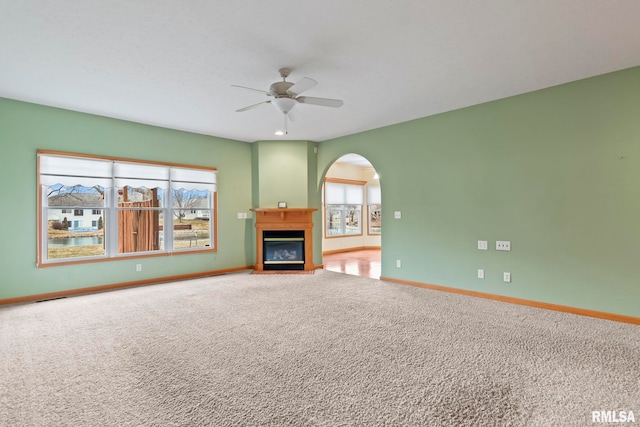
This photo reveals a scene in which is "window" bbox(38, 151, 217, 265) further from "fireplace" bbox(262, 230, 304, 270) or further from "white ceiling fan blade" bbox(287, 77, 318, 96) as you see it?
"white ceiling fan blade" bbox(287, 77, 318, 96)

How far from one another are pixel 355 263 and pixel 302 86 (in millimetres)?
5069

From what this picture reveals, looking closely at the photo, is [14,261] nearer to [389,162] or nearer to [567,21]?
[389,162]

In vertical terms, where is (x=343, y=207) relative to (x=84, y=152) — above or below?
below

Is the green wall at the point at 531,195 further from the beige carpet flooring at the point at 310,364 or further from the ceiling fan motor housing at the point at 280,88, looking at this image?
the ceiling fan motor housing at the point at 280,88

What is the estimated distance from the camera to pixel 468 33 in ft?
8.82

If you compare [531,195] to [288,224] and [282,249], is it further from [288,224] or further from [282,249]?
[282,249]

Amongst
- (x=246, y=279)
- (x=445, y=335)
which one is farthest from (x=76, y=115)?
(x=445, y=335)

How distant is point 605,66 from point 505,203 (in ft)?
5.75

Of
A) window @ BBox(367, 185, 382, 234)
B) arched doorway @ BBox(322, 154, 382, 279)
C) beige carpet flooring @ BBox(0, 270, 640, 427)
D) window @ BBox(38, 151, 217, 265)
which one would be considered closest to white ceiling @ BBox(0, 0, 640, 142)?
window @ BBox(38, 151, 217, 265)

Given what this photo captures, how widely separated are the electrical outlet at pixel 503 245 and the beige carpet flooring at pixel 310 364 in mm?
718

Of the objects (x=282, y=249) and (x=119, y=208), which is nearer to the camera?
(x=119, y=208)

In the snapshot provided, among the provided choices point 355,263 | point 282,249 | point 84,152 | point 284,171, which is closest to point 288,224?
point 282,249

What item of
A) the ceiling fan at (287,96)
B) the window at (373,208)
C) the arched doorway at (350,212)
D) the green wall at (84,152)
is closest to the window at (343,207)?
the arched doorway at (350,212)

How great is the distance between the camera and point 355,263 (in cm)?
747
